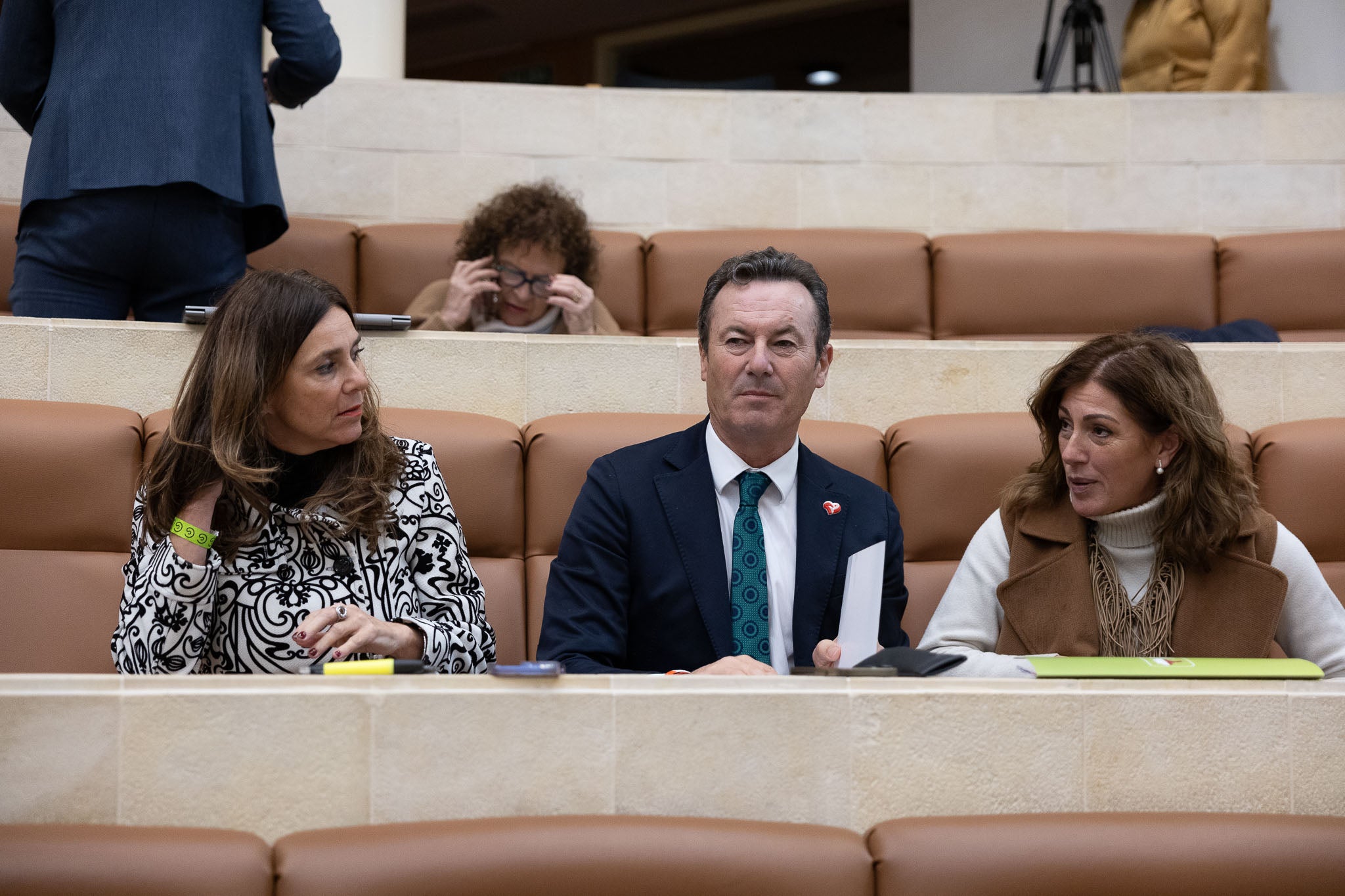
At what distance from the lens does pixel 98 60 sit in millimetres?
2260

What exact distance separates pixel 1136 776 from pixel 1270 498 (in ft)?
3.25

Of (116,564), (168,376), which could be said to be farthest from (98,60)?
(116,564)

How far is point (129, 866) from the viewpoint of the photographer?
3.50ft

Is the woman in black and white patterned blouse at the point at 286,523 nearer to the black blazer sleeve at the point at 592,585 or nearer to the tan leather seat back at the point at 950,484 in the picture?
the black blazer sleeve at the point at 592,585

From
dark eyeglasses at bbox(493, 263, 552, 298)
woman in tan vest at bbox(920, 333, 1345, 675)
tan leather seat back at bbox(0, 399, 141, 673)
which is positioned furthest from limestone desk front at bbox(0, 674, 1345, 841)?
dark eyeglasses at bbox(493, 263, 552, 298)

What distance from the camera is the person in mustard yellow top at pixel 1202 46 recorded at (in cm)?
424

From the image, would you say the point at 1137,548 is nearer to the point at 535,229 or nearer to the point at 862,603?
the point at 862,603

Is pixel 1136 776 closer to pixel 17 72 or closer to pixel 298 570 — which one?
pixel 298 570

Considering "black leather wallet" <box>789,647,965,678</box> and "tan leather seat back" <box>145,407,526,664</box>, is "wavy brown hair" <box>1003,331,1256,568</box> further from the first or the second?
"tan leather seat back" <box>145,407,526,664</box>

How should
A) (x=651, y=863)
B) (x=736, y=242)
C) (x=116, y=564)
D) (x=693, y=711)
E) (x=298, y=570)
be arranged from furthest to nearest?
1. (x=736, y=242)
2. (x=116, y=564)
3. (x=298, y=570)
4. (x=693, y=711)
5. (x=651, y=863)

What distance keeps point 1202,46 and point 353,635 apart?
149 inches

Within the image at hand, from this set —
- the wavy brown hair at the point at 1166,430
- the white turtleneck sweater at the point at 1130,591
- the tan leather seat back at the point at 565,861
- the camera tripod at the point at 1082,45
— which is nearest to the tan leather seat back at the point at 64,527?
the tan leather seat back at the point at 565,861

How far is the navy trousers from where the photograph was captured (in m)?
2.27

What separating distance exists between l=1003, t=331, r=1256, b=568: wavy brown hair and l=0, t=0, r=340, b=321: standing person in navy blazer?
1424mm
